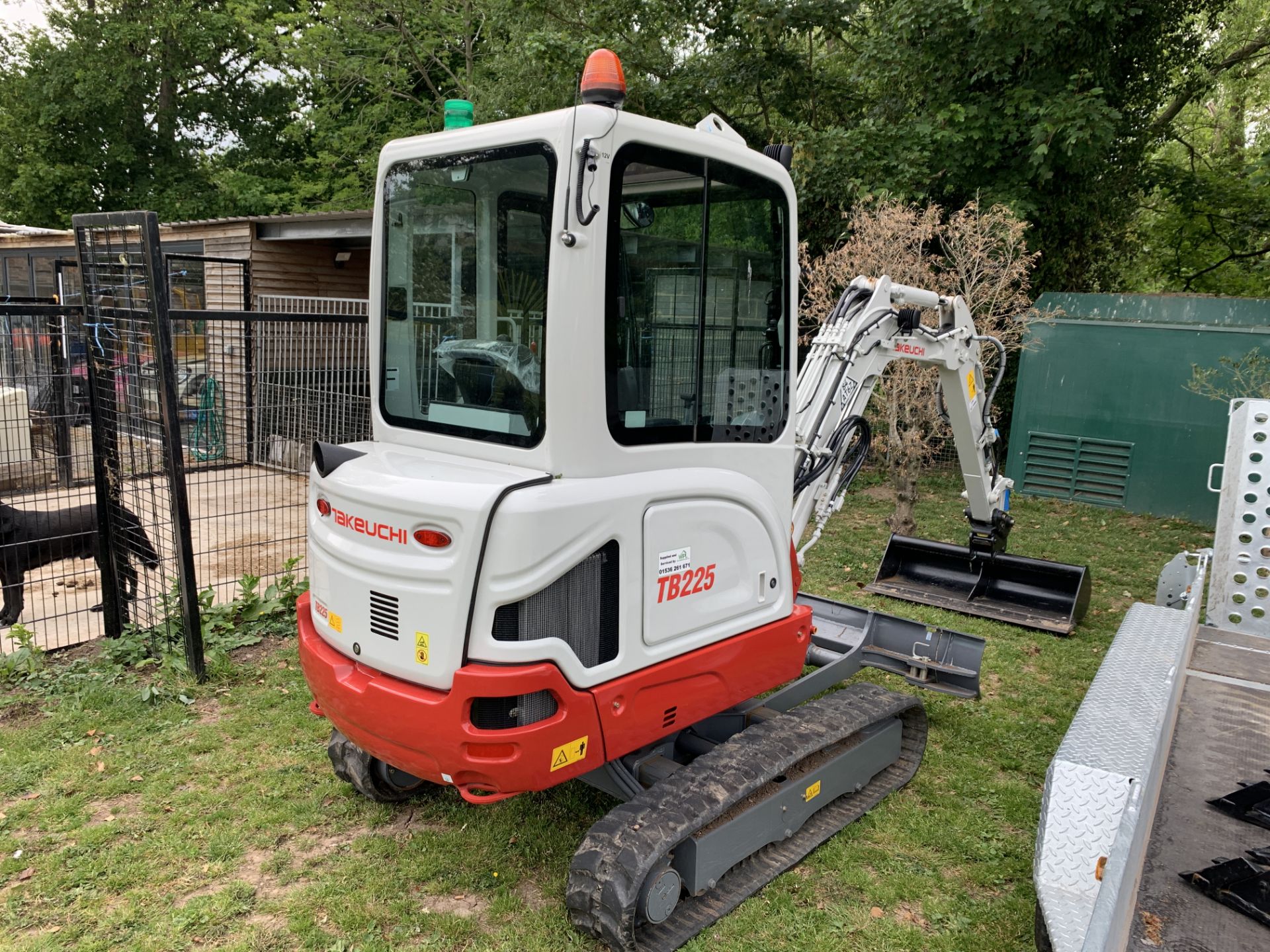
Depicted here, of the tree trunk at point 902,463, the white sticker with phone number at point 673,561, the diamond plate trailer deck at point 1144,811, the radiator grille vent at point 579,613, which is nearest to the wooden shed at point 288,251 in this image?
the tree trunk at point 902,463

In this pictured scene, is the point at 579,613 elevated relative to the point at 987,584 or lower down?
elevated

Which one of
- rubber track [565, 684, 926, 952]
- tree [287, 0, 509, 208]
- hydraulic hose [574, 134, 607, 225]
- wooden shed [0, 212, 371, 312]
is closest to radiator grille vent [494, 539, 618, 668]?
rubber track [565, 684, 926, 952]

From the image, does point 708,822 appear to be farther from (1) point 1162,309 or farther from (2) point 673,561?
(1) point 1162,309

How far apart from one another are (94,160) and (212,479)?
69.4ft

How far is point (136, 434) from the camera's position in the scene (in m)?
5.17

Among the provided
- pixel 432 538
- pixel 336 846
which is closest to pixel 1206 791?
pixel 432 538

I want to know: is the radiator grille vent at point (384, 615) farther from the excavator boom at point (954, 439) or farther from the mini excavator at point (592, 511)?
the excavator boom at point (954, 439)

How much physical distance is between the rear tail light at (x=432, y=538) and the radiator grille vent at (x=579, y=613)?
28 cm

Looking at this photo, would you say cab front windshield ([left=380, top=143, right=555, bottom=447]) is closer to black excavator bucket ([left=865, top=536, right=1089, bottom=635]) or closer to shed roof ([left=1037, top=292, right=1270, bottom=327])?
black excavator bucket ([left=865, top=536, right=1089, bottom=635])

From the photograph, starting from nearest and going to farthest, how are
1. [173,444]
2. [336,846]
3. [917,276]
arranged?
[336,846]
[173,444]
[917,276]

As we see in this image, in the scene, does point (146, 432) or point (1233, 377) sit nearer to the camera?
point (146, 432)

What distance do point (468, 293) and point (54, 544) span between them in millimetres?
3861

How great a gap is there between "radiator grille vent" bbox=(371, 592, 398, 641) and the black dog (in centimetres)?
305

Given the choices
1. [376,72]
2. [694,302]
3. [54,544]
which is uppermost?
[376,72]
